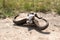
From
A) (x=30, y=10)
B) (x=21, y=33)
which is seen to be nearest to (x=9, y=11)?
(x=30, y=10)

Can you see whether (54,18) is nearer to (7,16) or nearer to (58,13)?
(58,13)

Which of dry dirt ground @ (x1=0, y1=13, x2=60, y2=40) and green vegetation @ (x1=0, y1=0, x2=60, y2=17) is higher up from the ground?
green vegetation @ (x1=0, y1=0, x2=60, y2=17)

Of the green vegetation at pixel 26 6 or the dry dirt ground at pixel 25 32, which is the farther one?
the green vegetation at pixel 26 6

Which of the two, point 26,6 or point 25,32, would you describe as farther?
point 26,6

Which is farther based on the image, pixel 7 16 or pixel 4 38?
pixel 7 16

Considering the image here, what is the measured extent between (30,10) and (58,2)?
0.86 m

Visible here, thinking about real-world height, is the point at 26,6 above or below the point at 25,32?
above

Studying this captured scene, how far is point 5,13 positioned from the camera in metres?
5.53

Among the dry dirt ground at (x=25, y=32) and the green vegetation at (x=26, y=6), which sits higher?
the green vegetation at (x=26, y=6)

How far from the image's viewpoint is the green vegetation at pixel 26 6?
5670 millimetres

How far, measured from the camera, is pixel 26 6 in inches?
230

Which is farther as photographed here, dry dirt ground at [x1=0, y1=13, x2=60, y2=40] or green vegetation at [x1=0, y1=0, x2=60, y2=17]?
green vegetation at [x1=0, y1=0, x2=60, y2=17]

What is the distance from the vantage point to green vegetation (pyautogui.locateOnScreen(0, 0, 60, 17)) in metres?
5.67

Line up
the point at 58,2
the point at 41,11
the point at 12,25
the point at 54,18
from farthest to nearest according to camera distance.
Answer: the point at 58,2
the point at 41,11
the point at 54,18
the point at 12,25
